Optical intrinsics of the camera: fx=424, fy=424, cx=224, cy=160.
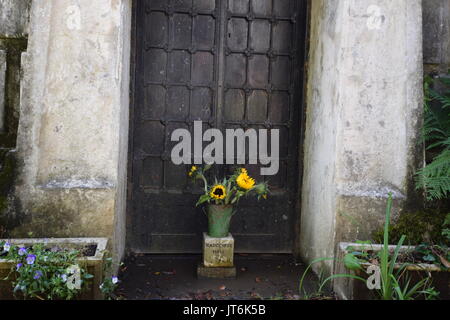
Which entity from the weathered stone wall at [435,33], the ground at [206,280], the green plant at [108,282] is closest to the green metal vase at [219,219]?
the ground at [206,280]

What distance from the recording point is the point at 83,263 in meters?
2.62

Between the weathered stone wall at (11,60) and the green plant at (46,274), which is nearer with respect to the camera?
the green plant at (46,274)

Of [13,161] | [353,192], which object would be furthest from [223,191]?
[13,161]

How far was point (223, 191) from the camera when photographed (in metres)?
3.53

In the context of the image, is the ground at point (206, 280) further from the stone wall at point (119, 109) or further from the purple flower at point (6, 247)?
the purple flower at point (6, 247)

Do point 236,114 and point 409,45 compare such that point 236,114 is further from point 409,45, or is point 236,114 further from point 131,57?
point 409,45

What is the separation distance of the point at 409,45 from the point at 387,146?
0.83 metres

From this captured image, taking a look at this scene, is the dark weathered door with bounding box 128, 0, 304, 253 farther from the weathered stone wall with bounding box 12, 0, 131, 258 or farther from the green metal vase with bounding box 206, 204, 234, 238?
the weathered stone wall with bounding box 12, 0, 131, 258

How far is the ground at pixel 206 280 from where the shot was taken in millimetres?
3195

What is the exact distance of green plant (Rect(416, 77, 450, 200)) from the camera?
315 cm

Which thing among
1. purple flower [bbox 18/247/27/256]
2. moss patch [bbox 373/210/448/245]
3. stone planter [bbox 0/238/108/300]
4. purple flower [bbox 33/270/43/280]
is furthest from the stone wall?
purple flower [bbox 33/270/43/280]

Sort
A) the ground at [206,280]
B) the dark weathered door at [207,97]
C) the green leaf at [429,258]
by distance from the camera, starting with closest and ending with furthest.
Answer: the green leaf at [429,258], the ground at [206,280], the dark weathered door at [207,97]

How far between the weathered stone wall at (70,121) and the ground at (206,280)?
455mm

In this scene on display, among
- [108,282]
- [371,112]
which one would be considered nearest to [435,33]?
[371,112]
